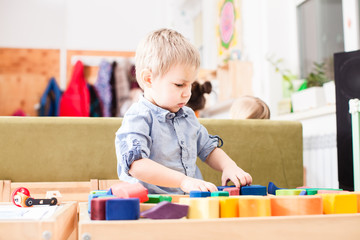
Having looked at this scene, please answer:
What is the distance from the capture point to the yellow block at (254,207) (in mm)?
662

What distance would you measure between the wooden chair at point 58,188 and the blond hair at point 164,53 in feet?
2.18

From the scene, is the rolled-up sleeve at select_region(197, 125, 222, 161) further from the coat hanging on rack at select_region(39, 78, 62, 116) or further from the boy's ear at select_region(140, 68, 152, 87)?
the coat hanging on rack at select_region(39, 78, 62, 116)

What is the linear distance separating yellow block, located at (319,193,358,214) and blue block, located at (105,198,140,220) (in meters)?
0.32

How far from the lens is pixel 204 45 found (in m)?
4.63

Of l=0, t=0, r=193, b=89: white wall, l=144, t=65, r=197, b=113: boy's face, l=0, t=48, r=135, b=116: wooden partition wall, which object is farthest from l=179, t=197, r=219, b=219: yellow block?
l=0, t=0, r=193, b=89: white wall

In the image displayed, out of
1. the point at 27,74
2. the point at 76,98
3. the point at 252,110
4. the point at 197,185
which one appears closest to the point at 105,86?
the point at 76,98

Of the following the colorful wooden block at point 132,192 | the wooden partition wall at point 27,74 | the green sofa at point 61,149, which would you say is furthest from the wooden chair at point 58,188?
the wooden partition wall at point 27,74

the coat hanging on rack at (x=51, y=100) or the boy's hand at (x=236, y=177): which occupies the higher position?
the coat hanging on rack at (x=51, y=100)

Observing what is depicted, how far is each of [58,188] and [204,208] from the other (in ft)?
3.77

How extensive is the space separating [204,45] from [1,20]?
216 centimetres

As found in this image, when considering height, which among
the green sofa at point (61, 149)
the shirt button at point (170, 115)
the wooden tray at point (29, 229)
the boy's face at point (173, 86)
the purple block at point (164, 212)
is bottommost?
the wooden tray at point (29, 229)

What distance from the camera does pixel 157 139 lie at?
1.21 metres

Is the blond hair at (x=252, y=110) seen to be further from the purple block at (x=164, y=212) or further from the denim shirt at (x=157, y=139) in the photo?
the purple block at (x=164, y=212)

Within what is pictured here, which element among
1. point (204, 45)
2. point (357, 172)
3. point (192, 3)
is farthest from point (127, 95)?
point (357, 172)
